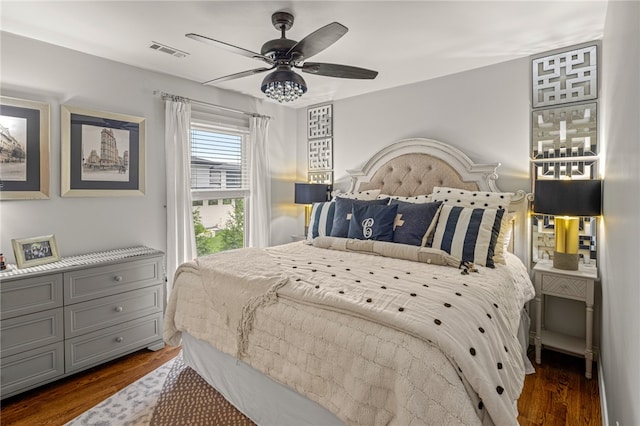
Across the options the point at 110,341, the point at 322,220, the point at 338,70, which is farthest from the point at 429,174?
the point at 110,341

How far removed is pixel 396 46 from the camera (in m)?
2.66

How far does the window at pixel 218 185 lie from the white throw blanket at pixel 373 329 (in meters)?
1.51

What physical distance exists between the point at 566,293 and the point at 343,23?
2.52 metres

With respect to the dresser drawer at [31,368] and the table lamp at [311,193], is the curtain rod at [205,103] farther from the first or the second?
the dresser drawer at [31,368]

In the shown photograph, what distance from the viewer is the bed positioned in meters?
1.19

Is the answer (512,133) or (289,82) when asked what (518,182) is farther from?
(289,82)

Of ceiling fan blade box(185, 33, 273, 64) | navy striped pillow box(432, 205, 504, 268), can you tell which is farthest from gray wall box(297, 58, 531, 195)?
ceiling fan blade box(185, 33, 273, 64)

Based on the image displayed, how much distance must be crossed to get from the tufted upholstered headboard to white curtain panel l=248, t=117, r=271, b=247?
3.62 feet

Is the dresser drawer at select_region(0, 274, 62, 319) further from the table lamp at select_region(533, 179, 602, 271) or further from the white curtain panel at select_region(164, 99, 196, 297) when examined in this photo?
the table lamp at select_region(533, 179, 602, 271)

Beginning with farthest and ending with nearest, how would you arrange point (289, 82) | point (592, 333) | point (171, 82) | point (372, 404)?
point (171, 82), point (592, 333), point (289, 82), point (372, 404)

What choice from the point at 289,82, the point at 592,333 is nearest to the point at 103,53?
the point at 289,82

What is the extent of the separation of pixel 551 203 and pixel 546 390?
128 centimetres

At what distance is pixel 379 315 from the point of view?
4.43 feet

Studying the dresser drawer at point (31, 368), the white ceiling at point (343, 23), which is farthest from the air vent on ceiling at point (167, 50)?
the dresser drawer at point (31, 368)
